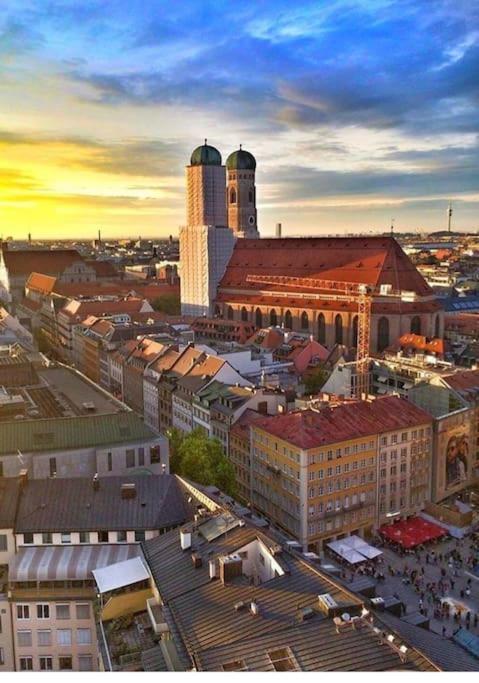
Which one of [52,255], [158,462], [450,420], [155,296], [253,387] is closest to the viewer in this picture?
[158,462]

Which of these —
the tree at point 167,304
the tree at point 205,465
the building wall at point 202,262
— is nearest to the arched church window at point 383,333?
the building wall at point 202,262

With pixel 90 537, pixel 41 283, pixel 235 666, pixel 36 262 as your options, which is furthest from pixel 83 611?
pixel 36 262

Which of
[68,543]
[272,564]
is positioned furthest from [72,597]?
[272,564]

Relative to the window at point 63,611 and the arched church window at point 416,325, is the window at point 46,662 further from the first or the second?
the arched church window at point 416,325

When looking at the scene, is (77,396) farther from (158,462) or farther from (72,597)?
(72,597)

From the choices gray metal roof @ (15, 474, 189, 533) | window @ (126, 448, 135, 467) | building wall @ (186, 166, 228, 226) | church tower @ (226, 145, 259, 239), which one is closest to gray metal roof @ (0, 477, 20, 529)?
gray metal roof @ (15, 474, 189, 533)

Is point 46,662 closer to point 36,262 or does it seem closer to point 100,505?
point 100,505
